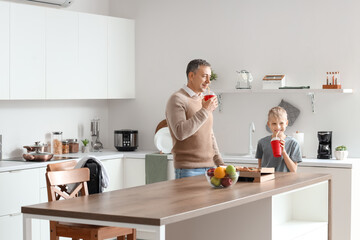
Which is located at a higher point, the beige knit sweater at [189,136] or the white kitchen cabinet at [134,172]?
the beige knit sweater at [189,136]

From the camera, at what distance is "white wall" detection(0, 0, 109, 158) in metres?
5.53

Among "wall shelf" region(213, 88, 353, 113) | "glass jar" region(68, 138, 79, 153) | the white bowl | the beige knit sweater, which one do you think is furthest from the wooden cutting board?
"glass jar" region(68, 138, 79, 153)

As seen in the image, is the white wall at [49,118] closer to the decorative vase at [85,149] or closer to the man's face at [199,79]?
the decorative vase at [85,149]

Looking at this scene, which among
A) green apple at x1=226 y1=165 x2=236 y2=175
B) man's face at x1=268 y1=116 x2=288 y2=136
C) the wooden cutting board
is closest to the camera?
green apple at x1=226 y1=165 x2=236 y2=175

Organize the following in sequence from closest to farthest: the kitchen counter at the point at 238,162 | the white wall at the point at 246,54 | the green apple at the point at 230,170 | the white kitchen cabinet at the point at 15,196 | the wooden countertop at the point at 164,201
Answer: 1. the wooden countertop at the point at 164,201
2. the green apple at the point at 230,170
3. the white kitchen cabinet at the point at 15,196
4. the kitchen counter at the point at 238,162
5. the white wall at the point at 246,54

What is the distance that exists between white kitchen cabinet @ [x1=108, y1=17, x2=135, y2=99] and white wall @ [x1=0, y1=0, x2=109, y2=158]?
35cm

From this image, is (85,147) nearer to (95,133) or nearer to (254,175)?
(95,133)

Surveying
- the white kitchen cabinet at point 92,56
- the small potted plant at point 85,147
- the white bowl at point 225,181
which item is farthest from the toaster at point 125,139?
the white bowl at point 225,181

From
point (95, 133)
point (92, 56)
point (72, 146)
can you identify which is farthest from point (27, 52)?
point (95, 133)

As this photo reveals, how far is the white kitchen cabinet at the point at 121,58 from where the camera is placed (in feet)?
20.4

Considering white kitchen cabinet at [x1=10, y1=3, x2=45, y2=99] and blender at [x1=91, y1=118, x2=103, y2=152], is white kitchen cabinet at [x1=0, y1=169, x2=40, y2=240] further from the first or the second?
blender at [x1=91, y1=118, x2=103, y2=152]

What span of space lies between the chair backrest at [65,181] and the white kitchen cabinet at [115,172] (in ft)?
5.82

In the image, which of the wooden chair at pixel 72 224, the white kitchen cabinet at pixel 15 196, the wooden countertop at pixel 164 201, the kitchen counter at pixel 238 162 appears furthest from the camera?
the kitchen counter at pixel 238 162

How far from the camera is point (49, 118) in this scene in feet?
19.6
